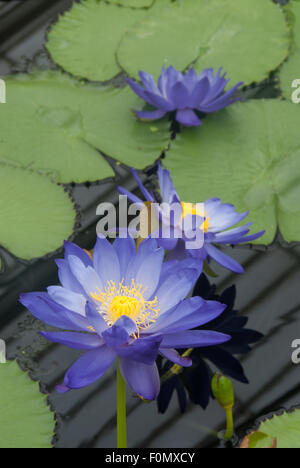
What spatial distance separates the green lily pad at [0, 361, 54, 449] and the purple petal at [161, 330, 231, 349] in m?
0.41

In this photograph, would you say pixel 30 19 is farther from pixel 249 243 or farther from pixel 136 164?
pixel 249 243

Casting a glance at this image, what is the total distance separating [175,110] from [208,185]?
1.45 ft

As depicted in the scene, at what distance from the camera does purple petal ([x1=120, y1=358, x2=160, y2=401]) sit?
1.38m

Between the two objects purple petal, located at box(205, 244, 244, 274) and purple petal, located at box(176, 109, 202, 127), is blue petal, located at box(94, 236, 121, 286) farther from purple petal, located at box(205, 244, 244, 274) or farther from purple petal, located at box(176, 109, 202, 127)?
purple petal, located at box(176, 109, 202, 127)

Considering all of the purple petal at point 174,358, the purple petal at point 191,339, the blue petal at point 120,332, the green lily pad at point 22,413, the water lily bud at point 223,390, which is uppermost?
the blue petal at point 120,332

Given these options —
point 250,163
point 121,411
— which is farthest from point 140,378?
point 250,163

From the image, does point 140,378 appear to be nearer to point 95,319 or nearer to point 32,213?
point 95,319

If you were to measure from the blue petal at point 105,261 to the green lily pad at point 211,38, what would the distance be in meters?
1.33

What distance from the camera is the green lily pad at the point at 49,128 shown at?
2305 mm

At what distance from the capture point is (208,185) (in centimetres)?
223

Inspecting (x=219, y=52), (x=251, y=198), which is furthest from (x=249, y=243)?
(x=219, y=52)

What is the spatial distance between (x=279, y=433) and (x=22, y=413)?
2.18 feet

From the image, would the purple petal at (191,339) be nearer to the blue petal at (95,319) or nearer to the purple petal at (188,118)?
the blue petal at (95,319)

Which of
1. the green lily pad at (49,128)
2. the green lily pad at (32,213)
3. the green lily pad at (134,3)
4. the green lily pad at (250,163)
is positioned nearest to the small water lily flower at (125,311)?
the green lily pad at (32,213)
